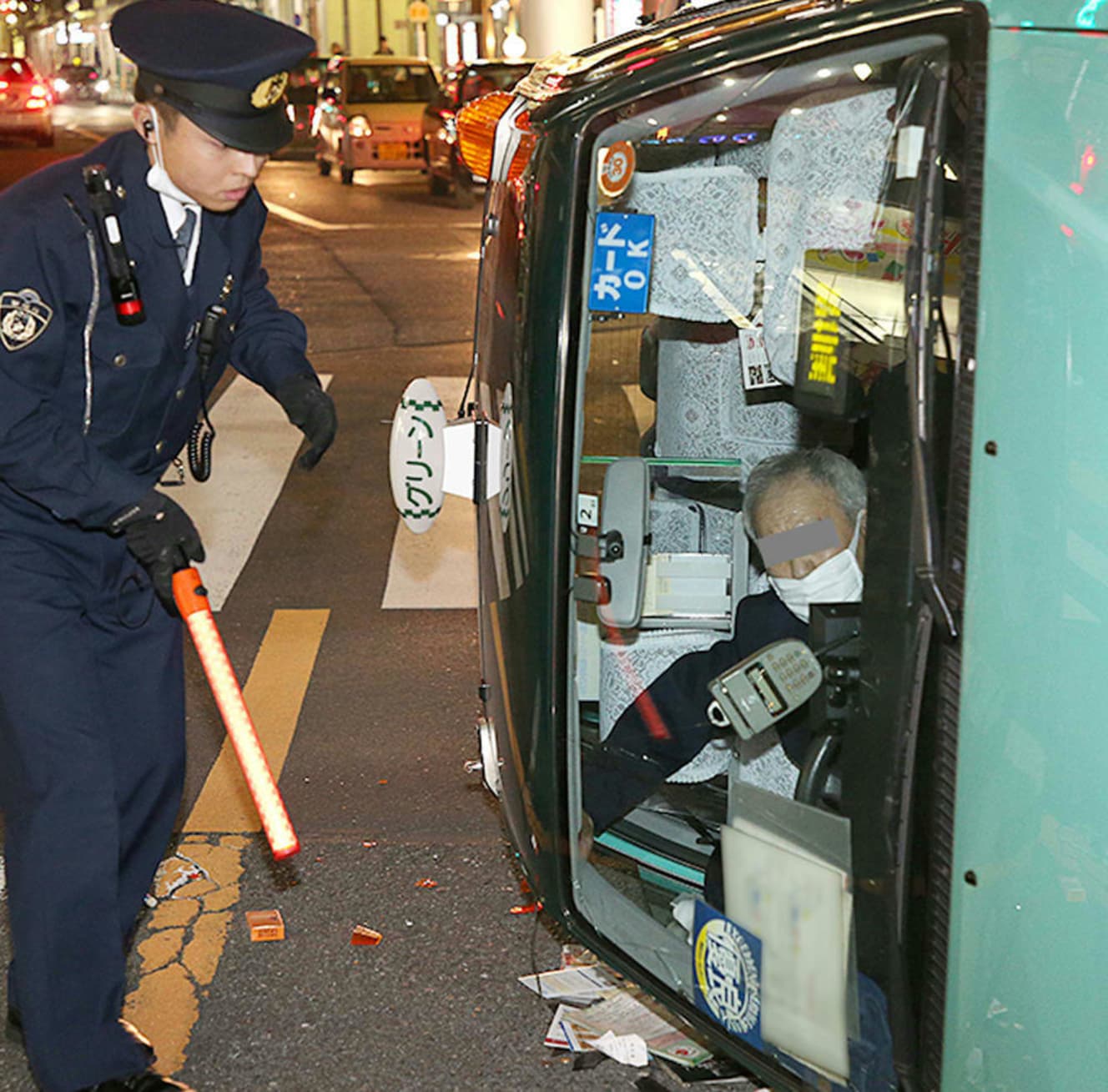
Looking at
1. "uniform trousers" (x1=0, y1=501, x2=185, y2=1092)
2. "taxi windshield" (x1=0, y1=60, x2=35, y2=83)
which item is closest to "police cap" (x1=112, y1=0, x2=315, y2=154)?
"uniform trousers" (x1=0, y1=501, x2=185, y2=1092)

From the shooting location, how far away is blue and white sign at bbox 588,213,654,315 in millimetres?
3217

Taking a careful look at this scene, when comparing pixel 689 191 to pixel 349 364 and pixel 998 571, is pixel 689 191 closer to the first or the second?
pixel 998 571

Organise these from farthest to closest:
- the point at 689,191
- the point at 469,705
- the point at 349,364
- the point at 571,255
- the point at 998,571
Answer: the point at 349,364
the point at 469,705
the point at 689,191
the point at 571,255
the point at 998,571

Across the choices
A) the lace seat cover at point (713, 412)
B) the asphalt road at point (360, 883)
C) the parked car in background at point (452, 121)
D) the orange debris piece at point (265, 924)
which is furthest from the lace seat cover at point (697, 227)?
the parked car in background at point (452, 121)

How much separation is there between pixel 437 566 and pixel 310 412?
9.93 feet

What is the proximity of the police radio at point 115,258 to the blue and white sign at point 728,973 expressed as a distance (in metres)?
1.43

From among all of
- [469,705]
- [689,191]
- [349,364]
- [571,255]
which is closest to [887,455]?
[571,255]

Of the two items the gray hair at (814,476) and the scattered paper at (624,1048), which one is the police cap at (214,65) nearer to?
the gray hair at (814,476)

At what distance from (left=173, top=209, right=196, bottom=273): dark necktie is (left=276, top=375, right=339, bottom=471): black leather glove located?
1.39 feet

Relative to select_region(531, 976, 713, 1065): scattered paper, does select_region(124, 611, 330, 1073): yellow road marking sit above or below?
below

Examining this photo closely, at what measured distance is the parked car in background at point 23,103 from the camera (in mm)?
30656

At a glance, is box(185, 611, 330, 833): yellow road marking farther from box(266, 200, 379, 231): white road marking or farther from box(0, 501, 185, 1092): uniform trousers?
box(266, 200, 379, 231): white road marking

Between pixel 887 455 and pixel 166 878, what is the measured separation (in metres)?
2.37

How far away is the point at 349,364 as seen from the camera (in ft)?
34.2
